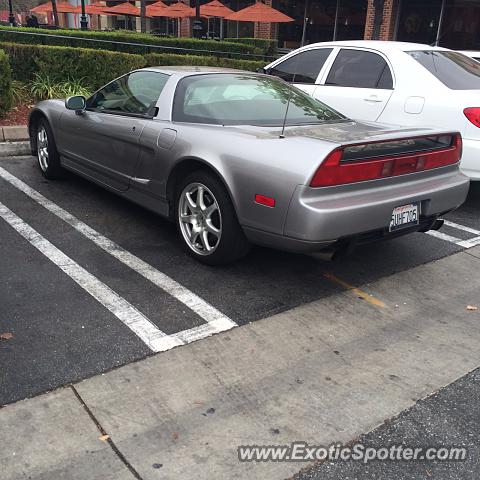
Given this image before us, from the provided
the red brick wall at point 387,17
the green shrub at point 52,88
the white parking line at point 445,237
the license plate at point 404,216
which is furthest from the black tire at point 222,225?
the red brick wall at point 387,17

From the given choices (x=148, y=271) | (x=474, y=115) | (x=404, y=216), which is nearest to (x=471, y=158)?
(x=474, y=115)

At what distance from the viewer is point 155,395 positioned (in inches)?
104

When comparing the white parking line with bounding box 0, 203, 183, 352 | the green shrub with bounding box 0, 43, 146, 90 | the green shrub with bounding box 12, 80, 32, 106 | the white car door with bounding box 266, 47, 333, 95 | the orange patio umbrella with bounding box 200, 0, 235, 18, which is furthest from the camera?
the orange patio umbrella with bounding box 200, 0, 235, 18

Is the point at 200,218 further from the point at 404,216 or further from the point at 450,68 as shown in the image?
the point at 450,68

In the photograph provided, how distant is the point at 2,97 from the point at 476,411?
7490 millimetres

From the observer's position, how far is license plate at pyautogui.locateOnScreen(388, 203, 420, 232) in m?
3.62

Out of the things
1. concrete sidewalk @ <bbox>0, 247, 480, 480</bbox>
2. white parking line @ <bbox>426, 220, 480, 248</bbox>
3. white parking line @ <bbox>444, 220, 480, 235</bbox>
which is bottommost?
white parking line @ <bbox>444, 220, 480, 235</bbox>

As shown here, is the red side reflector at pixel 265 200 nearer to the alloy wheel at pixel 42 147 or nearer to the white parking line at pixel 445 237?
the white parking line at pixel 445 237

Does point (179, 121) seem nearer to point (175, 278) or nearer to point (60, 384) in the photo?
point (175, 278)

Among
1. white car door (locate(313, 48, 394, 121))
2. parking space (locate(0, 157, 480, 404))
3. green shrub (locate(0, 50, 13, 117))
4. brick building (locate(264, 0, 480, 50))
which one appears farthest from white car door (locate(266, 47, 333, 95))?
brick building (locate(264, 0, 480, 50))

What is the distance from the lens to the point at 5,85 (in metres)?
7.91

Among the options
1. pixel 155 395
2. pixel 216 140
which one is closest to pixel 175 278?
pixel 216 140

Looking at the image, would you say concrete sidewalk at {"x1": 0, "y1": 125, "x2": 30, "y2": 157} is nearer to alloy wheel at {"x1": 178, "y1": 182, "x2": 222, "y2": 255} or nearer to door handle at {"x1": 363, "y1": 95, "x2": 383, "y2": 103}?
alloy wheel at {"x1": 178, "y1": 182, "x2": 222, "y2": 255}

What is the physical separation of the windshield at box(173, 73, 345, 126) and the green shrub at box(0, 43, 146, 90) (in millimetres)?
5511
